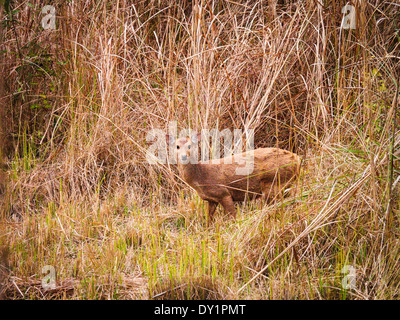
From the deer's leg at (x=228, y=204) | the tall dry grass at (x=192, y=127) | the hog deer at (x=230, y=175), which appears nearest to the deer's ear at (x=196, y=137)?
the hog deer at (x=230, y=175)

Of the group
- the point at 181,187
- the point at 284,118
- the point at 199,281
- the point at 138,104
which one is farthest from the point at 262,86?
the point at 199,281

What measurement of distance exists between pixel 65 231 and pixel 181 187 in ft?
2.82

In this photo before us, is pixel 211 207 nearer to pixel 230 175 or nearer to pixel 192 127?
pixel 230 175

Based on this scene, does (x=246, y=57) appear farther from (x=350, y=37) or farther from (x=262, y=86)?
(x=350, y=37)

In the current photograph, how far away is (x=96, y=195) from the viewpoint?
2.70 m

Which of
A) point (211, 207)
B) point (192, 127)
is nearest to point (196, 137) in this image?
point (192, 127)

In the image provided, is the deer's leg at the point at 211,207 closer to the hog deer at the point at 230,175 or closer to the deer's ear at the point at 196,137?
the hog deer at the point at 230,175

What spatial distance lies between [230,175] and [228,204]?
195 mm

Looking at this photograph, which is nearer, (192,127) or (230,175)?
(230,175)

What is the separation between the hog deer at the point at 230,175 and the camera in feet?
8.79

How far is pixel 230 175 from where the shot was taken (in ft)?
9.17

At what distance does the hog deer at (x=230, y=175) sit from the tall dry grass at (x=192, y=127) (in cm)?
9

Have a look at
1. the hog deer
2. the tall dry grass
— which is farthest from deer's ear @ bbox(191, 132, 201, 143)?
the tall dry grass

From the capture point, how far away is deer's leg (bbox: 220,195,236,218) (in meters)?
2.70
